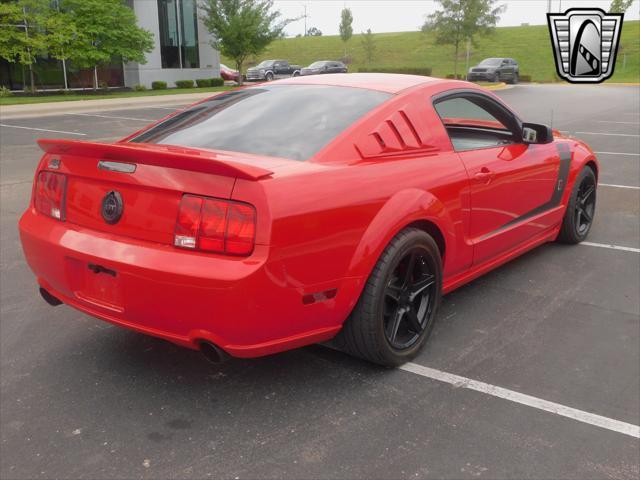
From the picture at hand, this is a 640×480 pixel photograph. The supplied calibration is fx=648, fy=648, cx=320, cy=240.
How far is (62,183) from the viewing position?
3.16 metres

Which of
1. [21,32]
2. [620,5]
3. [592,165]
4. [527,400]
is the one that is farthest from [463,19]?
[527,400]

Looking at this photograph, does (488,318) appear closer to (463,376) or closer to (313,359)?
(463,376)

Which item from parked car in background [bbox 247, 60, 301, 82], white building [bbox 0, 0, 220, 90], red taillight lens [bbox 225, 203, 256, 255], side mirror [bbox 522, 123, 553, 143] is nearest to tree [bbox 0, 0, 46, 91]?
white building [bbox 0, 0, 220, 90]

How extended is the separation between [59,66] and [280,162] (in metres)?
31.4

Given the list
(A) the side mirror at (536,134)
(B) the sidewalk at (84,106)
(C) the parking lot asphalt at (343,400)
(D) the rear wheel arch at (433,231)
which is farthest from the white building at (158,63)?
(D) the rear wheel arch at (433,231)

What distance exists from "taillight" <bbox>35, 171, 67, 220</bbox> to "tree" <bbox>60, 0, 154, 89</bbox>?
26.7 m

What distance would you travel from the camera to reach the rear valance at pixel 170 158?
103 inches

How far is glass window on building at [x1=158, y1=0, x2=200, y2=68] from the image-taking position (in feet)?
116

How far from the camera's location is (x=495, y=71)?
4172cm

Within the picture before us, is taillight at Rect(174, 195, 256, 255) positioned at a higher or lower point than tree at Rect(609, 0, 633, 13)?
lower

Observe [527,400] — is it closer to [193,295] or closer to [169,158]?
[193,295]

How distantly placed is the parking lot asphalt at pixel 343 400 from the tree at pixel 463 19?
42651 millimetres

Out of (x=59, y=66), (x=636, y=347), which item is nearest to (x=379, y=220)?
(x=636, y=347)

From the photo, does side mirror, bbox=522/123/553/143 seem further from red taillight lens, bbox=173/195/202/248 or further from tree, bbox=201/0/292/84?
tree, bbox=201/0/292/84
